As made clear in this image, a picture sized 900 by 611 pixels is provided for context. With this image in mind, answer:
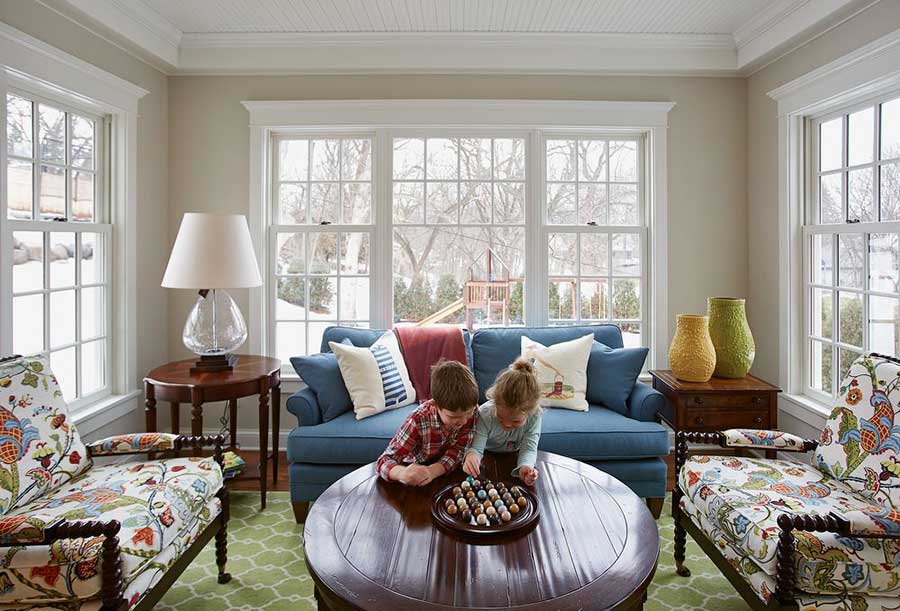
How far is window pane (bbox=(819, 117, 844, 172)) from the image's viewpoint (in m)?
3.31

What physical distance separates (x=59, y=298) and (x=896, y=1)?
439 centimetres

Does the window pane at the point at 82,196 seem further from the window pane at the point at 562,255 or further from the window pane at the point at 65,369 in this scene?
the window pane at the point at 562,255

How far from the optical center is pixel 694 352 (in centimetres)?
336

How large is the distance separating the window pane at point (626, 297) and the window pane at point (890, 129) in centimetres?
156

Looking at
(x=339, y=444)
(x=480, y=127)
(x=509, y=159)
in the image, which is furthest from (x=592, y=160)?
(x=339, y=444)

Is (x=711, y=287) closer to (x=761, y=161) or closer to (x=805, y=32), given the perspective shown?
(x=761, y=161)

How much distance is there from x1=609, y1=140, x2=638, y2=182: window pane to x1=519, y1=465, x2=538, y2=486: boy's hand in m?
2.60

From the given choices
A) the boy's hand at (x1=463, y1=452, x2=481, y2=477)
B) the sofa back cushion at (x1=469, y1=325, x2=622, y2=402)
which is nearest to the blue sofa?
the sofa back cushion at (x1=469, y1=325, x2=622, y2=402)

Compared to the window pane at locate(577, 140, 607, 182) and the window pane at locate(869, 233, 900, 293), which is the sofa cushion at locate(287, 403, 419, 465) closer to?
the window pane at locate(577, 140, 607, 182)

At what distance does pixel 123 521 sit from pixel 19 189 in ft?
6.33

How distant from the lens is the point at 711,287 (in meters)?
4.02

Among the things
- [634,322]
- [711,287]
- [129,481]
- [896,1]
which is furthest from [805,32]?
[129,481]

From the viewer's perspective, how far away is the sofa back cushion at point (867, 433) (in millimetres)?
2088

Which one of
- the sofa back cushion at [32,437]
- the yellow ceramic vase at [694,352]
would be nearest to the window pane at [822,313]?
the yellow ceramic vase at [694,352]
